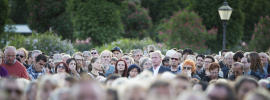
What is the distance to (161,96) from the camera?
9.17ft

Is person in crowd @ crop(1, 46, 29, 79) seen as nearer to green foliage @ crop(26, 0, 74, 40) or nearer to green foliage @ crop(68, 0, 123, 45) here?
green foliage @ crop(68, 0, 123, 45)

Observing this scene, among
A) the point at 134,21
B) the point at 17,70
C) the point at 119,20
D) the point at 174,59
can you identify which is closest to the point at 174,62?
the point at 174,59

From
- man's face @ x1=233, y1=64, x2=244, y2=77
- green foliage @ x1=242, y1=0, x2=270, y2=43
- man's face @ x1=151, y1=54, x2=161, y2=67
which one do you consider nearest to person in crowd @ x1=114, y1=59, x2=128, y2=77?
man's face @ x1=151, y1=54, x2=161, y2=67

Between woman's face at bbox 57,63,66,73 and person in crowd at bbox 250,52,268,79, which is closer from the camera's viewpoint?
woman's face at bbox 57,63,66,73

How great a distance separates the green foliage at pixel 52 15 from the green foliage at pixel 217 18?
1122 cm

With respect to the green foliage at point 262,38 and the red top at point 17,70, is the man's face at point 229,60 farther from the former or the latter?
the green foliage at point 262,38

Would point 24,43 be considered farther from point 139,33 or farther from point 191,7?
point 139,33

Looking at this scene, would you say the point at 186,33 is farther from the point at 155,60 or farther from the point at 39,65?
the point at 39,65

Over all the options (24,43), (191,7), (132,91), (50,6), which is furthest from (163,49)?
(50,6)

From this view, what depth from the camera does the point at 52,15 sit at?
28.3m

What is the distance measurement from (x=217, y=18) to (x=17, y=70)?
19.7 m

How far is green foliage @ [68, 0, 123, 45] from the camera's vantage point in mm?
22094

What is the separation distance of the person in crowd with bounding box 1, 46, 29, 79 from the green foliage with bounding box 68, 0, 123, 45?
51.7 ft

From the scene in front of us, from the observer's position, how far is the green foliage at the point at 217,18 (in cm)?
2331
